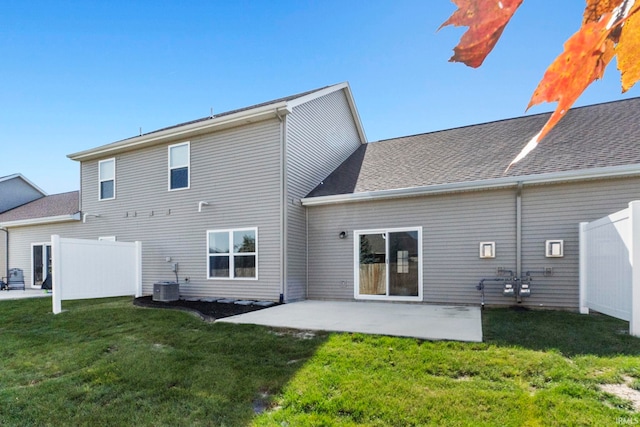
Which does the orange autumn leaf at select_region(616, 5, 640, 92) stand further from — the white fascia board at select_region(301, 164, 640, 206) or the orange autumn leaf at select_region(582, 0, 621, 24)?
the white fascia board at select_region(301, 164, 640, 206)

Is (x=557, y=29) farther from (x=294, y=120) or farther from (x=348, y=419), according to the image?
(x=294, y=120)

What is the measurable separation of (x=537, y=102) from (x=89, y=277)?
10.1 metres

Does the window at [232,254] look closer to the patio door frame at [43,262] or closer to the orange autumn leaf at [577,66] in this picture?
the patio door frame at [43,262]

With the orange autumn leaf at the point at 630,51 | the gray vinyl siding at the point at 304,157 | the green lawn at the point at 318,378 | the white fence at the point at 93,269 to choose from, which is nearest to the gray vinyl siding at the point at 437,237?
the gray vinyl siding at the point at 304,157

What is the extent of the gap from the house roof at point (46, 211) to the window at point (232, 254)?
5.83m

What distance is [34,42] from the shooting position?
10.7 meters

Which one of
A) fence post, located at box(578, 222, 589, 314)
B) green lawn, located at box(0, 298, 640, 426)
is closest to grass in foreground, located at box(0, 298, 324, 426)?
green lawn, located at box(0, 298, 640, 426)

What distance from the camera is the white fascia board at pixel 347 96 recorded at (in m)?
9.15

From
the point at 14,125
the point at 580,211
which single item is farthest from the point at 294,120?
the point at 14,125

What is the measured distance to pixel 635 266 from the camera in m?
4.45

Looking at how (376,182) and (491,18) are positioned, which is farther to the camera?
(376,182)

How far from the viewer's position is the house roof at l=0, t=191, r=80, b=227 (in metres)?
12.6

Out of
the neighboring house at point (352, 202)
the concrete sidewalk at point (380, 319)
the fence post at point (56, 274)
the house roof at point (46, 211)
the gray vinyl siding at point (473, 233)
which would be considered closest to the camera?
the concrete sidewalk at point (380, 319)

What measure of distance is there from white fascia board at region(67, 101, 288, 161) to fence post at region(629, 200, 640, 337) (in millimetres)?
6629
